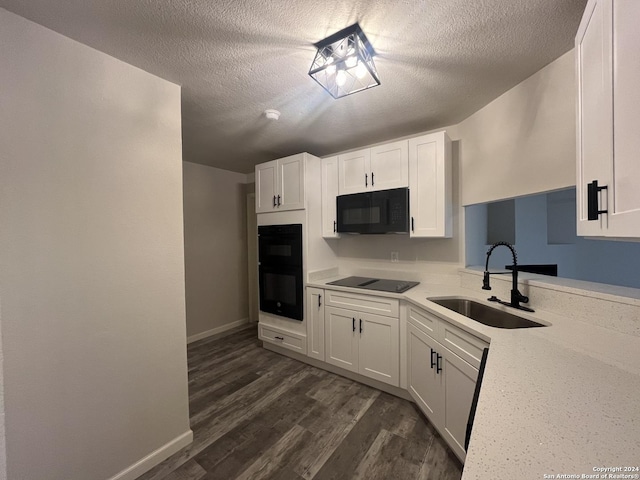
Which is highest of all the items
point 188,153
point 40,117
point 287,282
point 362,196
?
point 188,153

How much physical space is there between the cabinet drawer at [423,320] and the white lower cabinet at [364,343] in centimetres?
16

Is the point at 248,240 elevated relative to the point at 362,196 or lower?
lower

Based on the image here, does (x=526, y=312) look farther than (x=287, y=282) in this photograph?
No

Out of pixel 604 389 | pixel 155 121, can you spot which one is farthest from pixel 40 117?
pixel 604 389

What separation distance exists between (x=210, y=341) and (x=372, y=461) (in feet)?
Answer: 8.42

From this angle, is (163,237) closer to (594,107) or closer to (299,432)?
(299,432)

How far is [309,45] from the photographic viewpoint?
1334mm

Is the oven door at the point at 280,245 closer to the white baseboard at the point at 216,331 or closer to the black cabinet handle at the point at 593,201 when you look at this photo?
the white baseboard at the point at 216,331

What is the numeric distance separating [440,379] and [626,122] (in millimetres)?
1568

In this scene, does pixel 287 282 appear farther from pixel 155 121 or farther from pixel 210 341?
pixel 155 121

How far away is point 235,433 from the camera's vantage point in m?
1.77

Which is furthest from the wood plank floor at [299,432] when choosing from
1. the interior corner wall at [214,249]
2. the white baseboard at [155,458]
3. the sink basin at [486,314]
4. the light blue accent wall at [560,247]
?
the light blue accent wall at [560,247]

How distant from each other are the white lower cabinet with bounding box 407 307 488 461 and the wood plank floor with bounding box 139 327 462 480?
16 centimetres

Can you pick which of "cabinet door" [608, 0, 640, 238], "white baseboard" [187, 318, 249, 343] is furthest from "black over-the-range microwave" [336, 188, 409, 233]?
"white baseboard" [187, 318, 249, 343]
